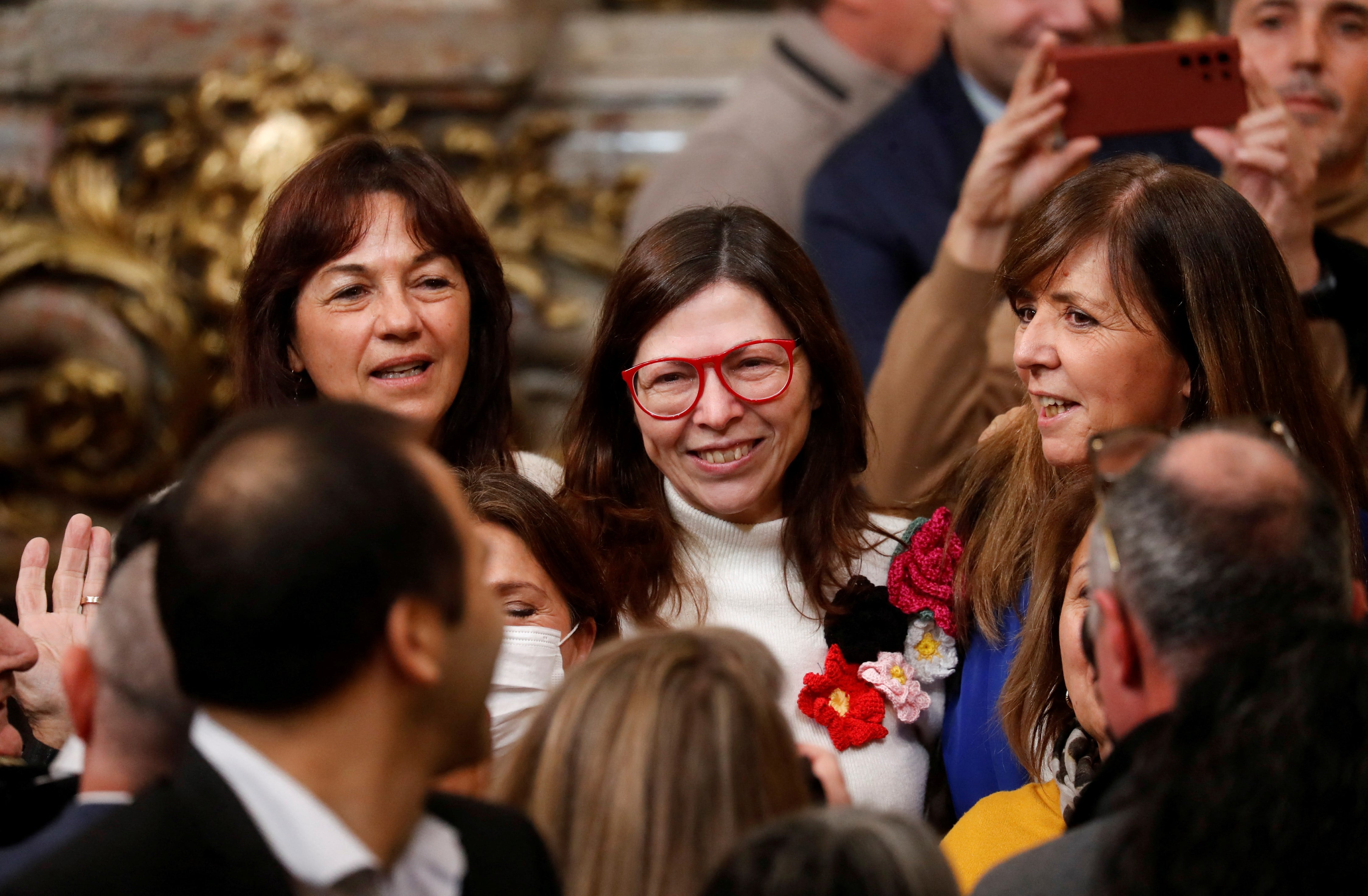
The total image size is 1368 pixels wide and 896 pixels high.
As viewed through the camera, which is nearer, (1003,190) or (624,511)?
(624,511)

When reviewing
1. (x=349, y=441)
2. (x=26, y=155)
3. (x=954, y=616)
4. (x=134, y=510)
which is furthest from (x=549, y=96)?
(x=349, y=441)

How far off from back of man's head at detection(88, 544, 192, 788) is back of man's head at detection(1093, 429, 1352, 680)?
100 centimetres

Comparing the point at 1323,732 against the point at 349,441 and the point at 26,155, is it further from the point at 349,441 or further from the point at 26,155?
the point at 26,155

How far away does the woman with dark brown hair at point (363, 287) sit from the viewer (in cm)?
298

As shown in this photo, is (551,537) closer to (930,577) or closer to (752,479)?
(752,479)

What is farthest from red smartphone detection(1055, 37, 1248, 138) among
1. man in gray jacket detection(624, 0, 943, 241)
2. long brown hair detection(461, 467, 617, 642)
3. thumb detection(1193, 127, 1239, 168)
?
long brown hair detection(461, 467, 617, 642)

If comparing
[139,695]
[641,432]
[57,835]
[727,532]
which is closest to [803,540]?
[727,532]

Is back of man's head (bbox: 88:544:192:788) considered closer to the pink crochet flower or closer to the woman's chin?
the pink crochet flower

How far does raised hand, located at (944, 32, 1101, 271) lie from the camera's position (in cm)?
332

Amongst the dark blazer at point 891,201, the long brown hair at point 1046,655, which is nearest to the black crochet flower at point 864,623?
the long brown hair at point 1046,655

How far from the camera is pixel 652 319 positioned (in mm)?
2822

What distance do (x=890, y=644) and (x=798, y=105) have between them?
1.99m

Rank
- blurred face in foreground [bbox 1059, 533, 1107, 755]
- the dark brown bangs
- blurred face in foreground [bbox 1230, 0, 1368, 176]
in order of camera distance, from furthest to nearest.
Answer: blurred face in foreground [bbox 1230, 0, 1368, 176], the dark brown bangs, blurred face in foreground [bbox 1059, 533, 1107, 755]

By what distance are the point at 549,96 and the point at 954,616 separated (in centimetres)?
289
